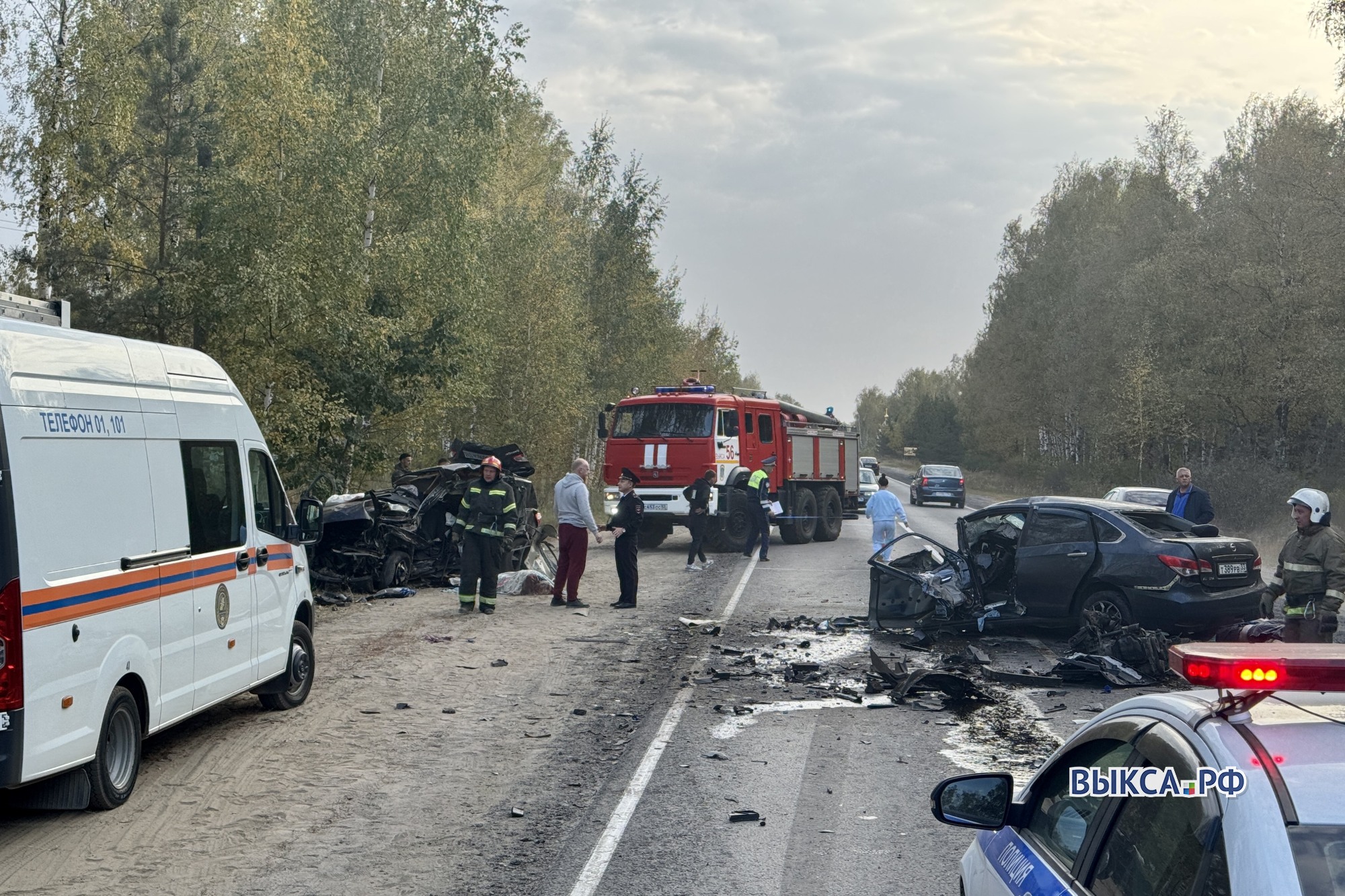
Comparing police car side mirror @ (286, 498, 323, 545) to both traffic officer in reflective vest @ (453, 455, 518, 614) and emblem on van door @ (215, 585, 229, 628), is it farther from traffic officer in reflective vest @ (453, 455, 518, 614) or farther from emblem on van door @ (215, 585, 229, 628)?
traffic officer in reflective vest @ (453, 455, 518, 614)

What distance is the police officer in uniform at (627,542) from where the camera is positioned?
15586 mm

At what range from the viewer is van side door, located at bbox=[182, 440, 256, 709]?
768 cm

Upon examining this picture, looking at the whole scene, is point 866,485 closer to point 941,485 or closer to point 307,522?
point 941,485

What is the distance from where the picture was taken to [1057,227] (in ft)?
196

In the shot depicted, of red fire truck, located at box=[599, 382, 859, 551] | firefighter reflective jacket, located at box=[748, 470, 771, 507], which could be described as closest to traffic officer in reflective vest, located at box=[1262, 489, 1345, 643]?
firefighter reflective jacket, located at box=[748, 470, 771, 507]

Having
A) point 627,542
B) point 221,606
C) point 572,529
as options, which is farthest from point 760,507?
point 221,606

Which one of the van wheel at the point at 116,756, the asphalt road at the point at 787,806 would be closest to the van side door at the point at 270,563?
the van wheel at the point at 116,756

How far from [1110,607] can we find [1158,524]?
1031 millimetres

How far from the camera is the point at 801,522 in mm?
27188

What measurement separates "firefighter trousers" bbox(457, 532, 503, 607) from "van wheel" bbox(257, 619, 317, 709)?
5.03m

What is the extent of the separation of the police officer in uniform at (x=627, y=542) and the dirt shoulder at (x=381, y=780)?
2.63 m

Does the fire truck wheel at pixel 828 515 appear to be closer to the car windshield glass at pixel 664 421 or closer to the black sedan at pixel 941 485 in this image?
the car windshield glass at pixel 664 421

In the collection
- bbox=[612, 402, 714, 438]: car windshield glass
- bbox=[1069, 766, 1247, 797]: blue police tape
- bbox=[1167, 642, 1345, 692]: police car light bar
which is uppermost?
bbox=[612, 402, 714, 438]: car windshield glass

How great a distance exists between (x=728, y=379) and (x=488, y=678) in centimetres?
7358
